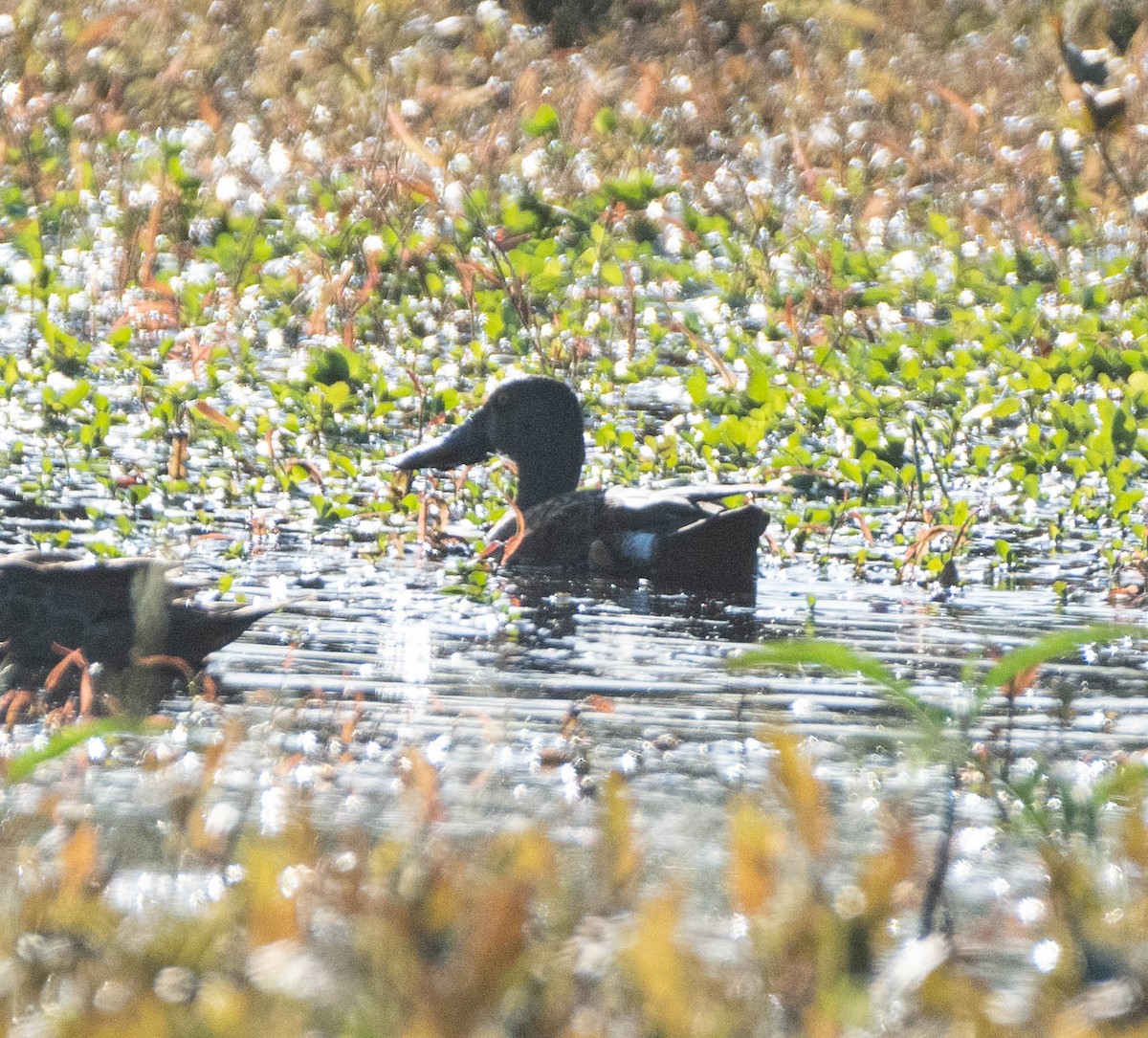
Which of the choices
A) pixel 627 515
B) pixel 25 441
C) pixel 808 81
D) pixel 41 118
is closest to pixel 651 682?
pixel 627 515

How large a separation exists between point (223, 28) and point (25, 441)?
816 centimetres

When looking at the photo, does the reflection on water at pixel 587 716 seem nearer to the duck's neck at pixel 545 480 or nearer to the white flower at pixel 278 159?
the duck's neck at pixel 545 480

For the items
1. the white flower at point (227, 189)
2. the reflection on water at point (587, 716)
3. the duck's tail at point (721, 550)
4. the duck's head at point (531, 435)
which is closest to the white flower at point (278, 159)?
the white flower at point (227, 189)

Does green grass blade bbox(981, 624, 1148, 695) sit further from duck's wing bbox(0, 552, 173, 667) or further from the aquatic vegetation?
duck's wing bbox(0, 552, 173, 667)

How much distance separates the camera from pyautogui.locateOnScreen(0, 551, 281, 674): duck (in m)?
4.96

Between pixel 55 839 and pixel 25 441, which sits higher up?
pixel 25 441

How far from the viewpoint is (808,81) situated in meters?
14.8

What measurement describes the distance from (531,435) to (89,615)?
306 centimetres

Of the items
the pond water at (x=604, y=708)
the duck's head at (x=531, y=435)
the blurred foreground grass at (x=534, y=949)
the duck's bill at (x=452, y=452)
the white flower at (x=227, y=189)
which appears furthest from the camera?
the white flower at (x=227, y=189)

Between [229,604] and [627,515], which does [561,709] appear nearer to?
[229,604]

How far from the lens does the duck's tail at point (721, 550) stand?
6.33 m

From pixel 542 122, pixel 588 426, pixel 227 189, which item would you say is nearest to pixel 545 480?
pixel 588 426

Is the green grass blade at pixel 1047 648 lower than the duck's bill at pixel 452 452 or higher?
lower

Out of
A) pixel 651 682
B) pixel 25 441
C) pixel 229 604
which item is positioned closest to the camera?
pixel 651 682
